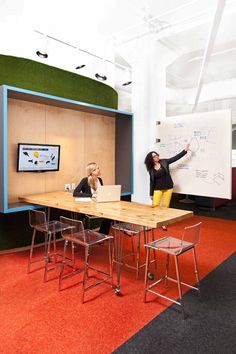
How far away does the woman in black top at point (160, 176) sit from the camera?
16.5 ft

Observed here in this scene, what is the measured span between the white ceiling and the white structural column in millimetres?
365

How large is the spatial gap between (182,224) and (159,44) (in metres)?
3.95

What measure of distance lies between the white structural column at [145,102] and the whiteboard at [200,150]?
0.44 metres

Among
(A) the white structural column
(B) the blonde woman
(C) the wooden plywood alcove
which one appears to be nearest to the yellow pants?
(A) the white structural column

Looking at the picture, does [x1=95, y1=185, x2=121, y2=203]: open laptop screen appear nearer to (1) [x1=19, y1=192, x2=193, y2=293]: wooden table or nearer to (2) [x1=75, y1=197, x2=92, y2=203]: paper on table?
Result: (1) [x1=19, y1=192, x2=193, y2=293]: wooden table

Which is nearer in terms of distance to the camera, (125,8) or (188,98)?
(125,8)

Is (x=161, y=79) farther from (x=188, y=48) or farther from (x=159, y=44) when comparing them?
(x=188, y=48)

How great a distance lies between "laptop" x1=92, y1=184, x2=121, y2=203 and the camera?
3318 millimetres

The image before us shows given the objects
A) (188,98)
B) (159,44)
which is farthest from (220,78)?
(159,44)

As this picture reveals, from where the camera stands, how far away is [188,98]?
33.2 ft

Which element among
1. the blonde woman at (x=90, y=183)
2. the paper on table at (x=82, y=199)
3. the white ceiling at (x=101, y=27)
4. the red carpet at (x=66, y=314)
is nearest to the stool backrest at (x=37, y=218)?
the paper on table at (x=82, y=199)

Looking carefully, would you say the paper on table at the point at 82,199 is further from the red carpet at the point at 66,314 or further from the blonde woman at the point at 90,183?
the red carpet at the point at 66,314

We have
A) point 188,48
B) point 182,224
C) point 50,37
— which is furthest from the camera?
point 188,48

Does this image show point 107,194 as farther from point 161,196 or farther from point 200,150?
point 200,150
